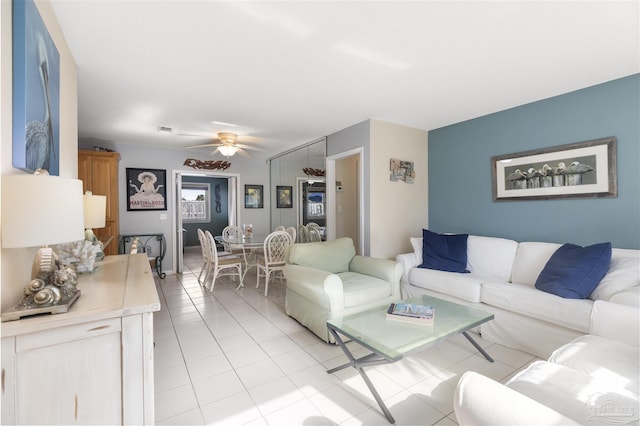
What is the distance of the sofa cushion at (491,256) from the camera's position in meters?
2.98

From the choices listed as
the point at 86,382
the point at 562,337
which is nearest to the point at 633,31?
the point at 562,337

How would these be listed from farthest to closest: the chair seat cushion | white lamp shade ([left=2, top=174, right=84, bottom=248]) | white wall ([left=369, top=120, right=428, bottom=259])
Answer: white wall ([left=369, top=120, right=428, bottom=259]) → the chair seat cushion → white lamp shade ([left=2, top=174, right=84, bottom=248])

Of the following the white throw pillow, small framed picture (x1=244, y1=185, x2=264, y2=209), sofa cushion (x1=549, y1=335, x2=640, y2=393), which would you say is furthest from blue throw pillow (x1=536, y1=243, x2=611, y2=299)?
small framed picture (x1=244, y1=185, x2=264, y2=209)

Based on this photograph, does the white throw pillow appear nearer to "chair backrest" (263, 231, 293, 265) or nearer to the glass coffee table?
the glass coffee table

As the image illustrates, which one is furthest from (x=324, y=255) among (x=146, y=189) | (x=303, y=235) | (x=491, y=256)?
(x=146, y=189)

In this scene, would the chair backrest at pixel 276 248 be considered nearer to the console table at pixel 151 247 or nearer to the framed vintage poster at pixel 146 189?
the console table at pixel 151 247

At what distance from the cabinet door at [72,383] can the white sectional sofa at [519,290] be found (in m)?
2.79

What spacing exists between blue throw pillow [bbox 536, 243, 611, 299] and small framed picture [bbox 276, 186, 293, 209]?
4.45 meters

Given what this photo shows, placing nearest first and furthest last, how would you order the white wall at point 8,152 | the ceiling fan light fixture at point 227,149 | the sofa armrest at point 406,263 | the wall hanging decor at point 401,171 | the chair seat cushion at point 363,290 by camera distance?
1. the white wall at point 8,152
2. the chair seat cushion at point 363,290
3. the sofa armrest at point 406,263
4. the wall hanging decor at point 401,171
5. the ceiling fan light fixture at point 227,149

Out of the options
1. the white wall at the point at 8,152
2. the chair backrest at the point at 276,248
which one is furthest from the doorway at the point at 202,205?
the white wall at the point at 8,152

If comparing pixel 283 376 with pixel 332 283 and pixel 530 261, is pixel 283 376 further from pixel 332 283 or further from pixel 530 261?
pixel 530 261

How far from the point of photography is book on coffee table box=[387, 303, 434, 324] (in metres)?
2.02

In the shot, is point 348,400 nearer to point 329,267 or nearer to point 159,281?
point 329,267

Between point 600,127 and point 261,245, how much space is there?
4139 mm
